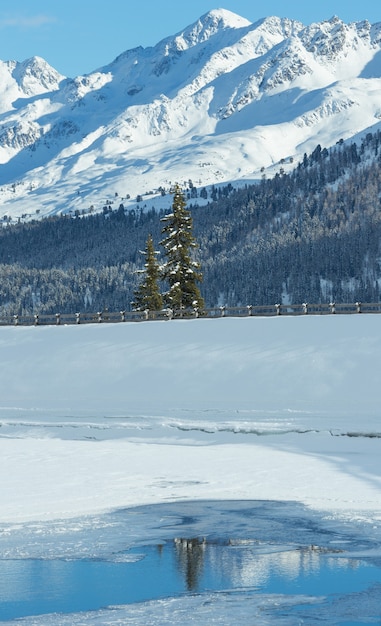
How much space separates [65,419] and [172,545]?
982 inches

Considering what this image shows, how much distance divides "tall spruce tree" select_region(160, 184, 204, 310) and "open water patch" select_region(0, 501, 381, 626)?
37613mm

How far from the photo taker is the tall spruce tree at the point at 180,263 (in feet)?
214

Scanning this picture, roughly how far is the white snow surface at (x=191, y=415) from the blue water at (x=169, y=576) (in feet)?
15.4

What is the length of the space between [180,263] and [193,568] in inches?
1739

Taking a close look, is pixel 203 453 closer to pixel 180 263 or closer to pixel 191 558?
pixel 191 558

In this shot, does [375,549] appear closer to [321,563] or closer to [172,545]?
[321,563]

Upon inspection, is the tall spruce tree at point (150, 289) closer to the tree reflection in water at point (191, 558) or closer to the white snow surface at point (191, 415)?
the white snow surface at point (191, 415)

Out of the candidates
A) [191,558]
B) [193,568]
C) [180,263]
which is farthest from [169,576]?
[180,263]

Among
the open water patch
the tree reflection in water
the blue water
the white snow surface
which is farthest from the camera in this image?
the white snow surface

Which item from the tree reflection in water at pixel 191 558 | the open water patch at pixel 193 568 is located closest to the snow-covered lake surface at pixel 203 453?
the open water patch at pixel 193 568

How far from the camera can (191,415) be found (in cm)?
4653

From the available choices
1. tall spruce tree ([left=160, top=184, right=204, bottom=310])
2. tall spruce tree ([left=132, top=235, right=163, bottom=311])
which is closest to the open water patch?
tall spruce tree ([left=160, top=184, right=204, bottom=310])

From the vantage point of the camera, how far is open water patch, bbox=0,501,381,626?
19188 millimetres

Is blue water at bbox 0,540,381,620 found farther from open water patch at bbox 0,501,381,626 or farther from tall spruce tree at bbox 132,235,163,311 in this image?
tall spruce tree at bbox 132,235,163,311
